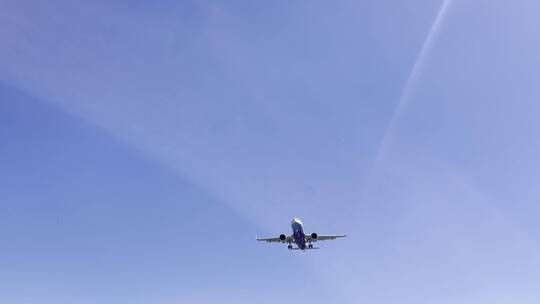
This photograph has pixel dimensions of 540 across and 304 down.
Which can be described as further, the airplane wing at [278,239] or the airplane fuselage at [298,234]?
the airplane wing at [278,239]

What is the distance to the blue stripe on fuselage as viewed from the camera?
126 meters

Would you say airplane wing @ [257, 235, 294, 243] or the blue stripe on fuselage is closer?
the blue stripe on fuselage

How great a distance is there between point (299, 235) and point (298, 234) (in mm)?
476

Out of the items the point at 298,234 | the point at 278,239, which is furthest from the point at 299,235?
the point at 278,239

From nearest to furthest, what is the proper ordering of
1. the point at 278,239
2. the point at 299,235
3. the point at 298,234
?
the point at 298,234, the point at 299,235, the point at 278,239

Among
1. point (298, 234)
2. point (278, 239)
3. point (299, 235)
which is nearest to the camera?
point (298, 234)

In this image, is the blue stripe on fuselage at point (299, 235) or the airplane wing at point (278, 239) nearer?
the blue stripe on fuselage at point (299, 235)

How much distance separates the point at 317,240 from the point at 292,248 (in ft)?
47.5

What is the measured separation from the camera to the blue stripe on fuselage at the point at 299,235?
414 ft

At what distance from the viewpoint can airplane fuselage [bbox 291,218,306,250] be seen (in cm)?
12619

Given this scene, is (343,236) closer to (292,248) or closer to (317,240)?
(317,240)

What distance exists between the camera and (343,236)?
465 ft

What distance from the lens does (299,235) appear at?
126562mm

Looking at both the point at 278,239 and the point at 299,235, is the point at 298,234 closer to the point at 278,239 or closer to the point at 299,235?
the point at 299,235
